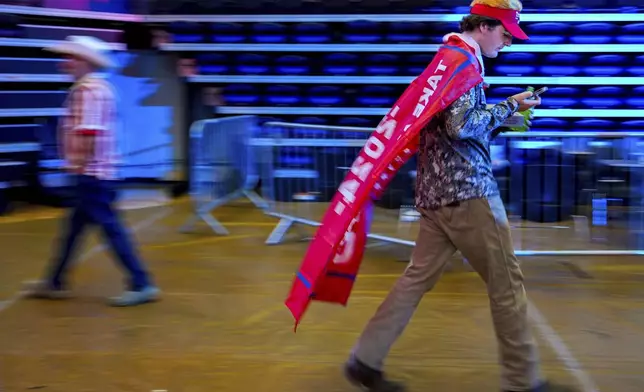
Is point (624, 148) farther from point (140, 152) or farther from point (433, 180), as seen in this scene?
point (140, 152)

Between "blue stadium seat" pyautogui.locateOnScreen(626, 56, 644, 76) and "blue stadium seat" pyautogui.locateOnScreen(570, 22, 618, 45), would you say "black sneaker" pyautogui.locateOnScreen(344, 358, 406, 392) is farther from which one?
"blue stadium seat" pyautogui.locateOnScreen(626, 56, 644, 76)

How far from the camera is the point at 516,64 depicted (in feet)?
35.1

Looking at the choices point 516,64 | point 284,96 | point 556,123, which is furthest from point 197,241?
point 556,123

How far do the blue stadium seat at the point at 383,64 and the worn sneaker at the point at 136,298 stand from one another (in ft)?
20.3

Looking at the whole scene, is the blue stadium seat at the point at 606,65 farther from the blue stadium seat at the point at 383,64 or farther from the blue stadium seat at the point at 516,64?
the blue stadium seat at the point at 383,64

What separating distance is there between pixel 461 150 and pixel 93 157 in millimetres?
2664

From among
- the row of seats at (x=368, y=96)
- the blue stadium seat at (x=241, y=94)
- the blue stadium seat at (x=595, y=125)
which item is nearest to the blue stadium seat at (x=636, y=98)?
the row of seats at (x=368, y=96)

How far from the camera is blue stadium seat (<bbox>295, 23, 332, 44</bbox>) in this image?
1079 cm

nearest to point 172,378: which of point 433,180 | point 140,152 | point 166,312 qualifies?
point 166,312

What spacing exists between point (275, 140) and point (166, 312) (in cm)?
265

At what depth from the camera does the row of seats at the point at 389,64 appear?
1056 centimetres

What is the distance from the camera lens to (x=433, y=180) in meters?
3.62

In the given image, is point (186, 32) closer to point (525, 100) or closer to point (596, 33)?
point (596, 33)

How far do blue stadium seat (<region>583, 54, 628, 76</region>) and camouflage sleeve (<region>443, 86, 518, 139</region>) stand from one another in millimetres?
7714
